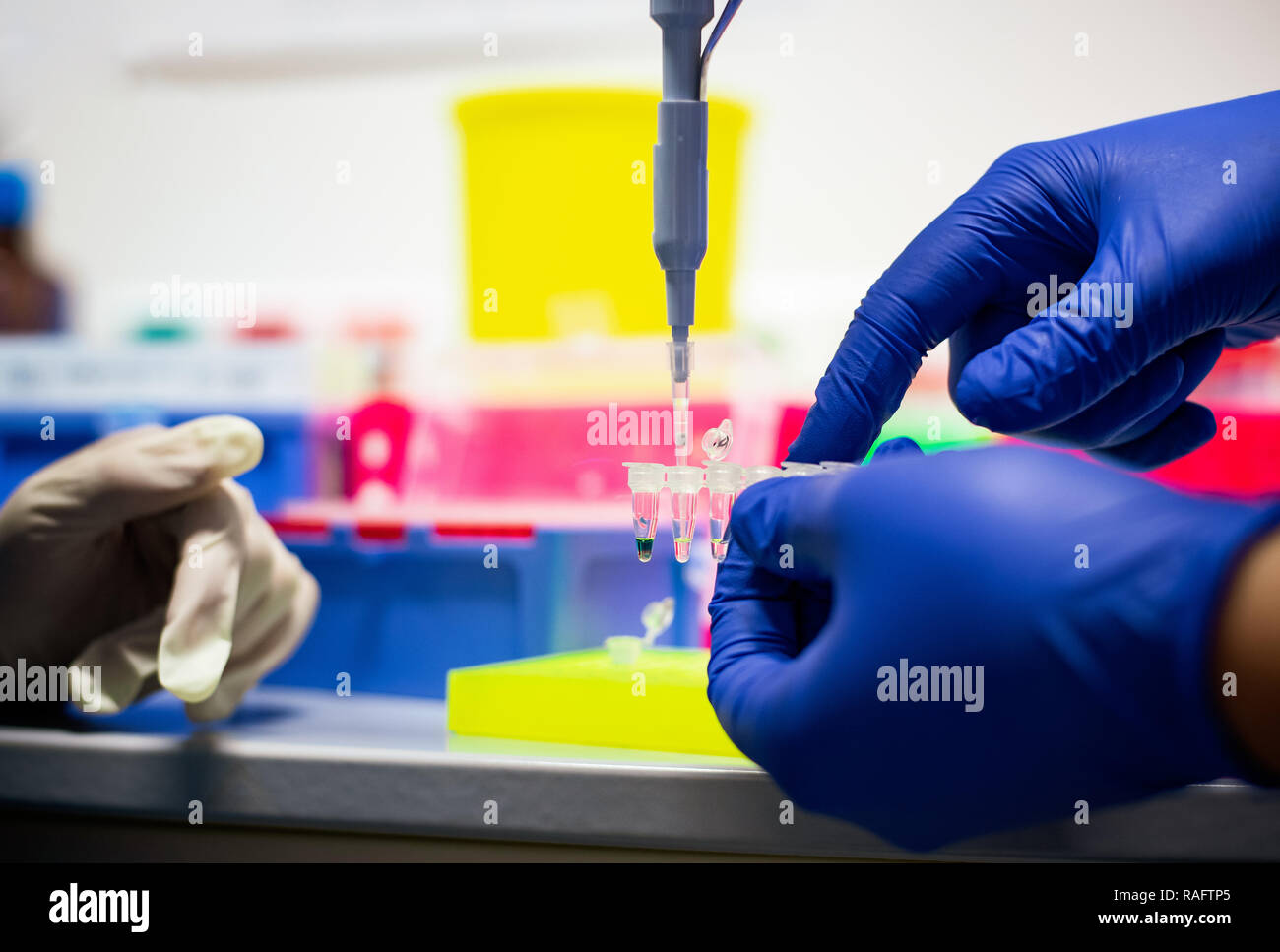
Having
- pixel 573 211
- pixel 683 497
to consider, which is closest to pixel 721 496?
pixel 683 497

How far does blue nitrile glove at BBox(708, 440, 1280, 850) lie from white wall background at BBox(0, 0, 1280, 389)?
31.5 inches

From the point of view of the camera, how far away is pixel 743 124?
1.20 metres

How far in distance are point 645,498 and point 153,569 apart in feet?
1.75

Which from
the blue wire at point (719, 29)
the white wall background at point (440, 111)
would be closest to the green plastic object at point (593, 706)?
Result: the blue wire at point (719, 29)

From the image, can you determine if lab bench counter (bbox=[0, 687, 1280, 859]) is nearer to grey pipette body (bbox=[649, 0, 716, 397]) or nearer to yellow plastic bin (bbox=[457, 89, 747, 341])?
grey pipette body (bbox=[649, 0, 716, 397])

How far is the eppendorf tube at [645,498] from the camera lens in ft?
2.47

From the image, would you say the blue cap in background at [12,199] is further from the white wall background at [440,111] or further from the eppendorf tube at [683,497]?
the eppendorf tube at [683,497]

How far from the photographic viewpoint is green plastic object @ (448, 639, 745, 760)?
0.79m

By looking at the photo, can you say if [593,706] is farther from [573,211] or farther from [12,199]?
[12,199]

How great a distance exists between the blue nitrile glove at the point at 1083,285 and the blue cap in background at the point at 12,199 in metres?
1.40

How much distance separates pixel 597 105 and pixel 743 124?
162 mm

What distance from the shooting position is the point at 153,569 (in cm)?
103

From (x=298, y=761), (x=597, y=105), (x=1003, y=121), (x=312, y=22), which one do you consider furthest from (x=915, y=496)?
(x=312, y=22)
